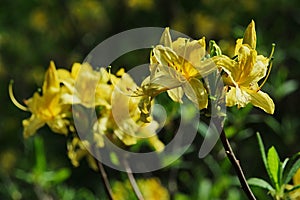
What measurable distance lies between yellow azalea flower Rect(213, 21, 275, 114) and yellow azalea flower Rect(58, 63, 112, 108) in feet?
1.57

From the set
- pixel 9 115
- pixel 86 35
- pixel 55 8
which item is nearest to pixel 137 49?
pixel 86 35

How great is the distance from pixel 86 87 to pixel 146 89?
1.54 ft

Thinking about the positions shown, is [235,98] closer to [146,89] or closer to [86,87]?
[146,89]

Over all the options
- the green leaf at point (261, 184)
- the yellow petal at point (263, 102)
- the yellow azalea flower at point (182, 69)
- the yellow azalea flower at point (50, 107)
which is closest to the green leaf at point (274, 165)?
the green leaf at point (261, 184)

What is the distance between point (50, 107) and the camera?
168cm

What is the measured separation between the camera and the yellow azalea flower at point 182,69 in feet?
3.83

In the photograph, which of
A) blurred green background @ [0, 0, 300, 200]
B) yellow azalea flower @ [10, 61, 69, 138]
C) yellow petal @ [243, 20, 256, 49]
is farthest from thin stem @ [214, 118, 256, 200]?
blurred green background @ [0, 0, 300, 200]

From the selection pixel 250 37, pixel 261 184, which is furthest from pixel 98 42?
pixel 250 37

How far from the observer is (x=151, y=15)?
3.88 meters

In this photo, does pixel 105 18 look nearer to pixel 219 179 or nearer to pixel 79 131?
pixel 219 179

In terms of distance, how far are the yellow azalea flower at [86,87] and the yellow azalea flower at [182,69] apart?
0.41 m

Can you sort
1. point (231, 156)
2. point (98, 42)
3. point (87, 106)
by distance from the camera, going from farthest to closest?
point (98, 42)
point (87, 106)
point (231, 156)

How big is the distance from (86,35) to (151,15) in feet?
1.68

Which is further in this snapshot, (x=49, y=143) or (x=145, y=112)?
(x=49, y=143)
